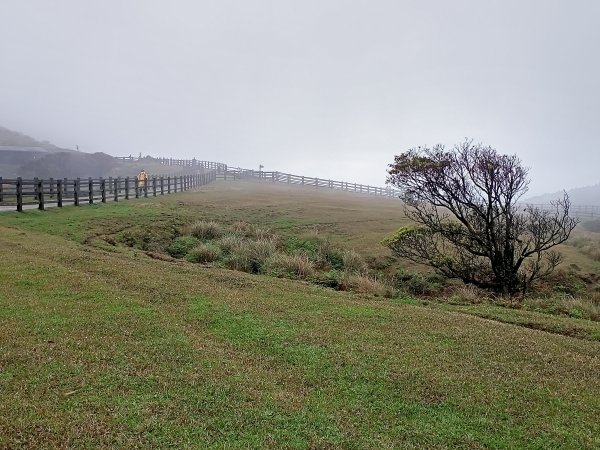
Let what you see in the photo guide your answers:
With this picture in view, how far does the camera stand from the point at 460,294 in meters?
12.6

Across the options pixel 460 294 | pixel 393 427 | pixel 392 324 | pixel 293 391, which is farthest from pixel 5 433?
pixel 460 294

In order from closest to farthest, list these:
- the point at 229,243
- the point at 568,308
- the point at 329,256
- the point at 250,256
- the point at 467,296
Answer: the point at 568,308, the point at 467,296, the point at 250,256, the point at 229,243, the point at 329,256

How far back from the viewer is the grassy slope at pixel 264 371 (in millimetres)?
4340

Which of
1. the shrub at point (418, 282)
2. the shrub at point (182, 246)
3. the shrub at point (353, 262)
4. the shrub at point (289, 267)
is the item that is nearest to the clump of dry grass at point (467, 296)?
the shrub at point (418, 282)

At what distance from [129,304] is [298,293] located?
3.40m

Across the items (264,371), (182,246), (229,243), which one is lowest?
(182,246)

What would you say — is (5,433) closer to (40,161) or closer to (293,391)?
(293,391)

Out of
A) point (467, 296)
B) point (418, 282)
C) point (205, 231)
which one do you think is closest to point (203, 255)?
point (205, 231)

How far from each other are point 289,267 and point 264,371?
8.34 metres

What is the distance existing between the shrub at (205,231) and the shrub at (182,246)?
0.81 meters

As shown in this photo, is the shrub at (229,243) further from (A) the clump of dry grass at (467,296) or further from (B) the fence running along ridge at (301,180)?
(B) the fence running along ridge at (301,180)

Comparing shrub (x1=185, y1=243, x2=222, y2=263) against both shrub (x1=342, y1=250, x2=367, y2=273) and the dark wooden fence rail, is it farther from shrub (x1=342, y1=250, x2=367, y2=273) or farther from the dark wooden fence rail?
the dark wooden fence rail

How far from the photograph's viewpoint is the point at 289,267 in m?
13.9

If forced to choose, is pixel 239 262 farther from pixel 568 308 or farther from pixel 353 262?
pixel 568 308
